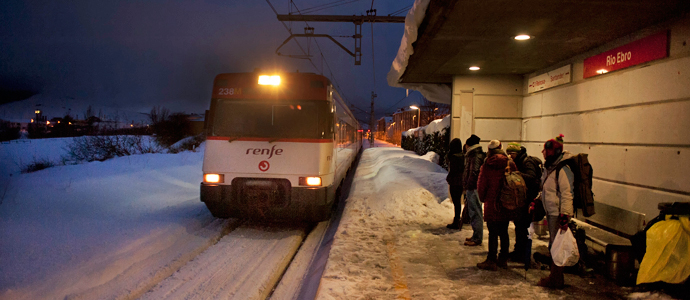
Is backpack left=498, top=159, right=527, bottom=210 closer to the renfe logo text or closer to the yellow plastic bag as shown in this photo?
the yellow plastic bag

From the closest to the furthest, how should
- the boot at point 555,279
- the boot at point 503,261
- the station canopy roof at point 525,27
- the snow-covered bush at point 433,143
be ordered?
1. the boot at point 555,279
2. the station canopy roof at point 525,27
3. the boot at point 503,261
4. the snow-covered bush at point 433,143

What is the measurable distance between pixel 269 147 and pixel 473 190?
145 inches

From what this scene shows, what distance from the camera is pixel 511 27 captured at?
17.3 ft

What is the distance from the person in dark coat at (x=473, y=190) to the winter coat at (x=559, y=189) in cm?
173

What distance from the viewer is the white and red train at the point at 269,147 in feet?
22.2

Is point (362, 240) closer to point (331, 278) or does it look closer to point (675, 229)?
point (331, 278)

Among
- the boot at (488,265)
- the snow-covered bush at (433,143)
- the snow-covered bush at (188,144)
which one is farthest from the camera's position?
the snow-covered bush at (188,144)

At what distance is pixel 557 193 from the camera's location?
4.05 meters

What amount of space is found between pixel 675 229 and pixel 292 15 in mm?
9983

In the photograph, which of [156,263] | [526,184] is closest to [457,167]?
[526,184]

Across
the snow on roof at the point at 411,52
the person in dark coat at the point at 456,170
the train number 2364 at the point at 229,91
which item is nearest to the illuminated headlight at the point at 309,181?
the train number 2364 at the point at 229,91

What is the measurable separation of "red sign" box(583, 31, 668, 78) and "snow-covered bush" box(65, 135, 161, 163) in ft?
65.7

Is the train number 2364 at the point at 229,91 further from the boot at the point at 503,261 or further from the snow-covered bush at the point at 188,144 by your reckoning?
the snow-covered bush at the point at 188,144

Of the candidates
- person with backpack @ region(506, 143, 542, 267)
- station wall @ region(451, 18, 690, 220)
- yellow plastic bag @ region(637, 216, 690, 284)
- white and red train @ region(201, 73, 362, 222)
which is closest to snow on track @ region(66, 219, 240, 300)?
white and red train @ region(201, 73, 362, 222)
